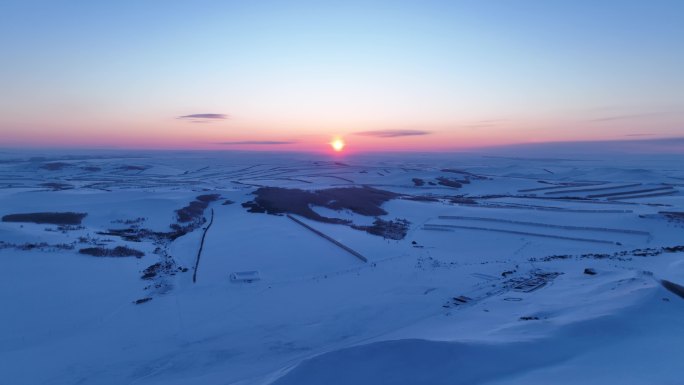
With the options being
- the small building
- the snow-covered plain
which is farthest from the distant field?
the small building

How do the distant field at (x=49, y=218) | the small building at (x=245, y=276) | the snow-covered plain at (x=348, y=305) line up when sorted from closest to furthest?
1. the snow-covered plain at (x=348, y=305)
2. the small building at (x=245, y=276)
3. the distant field at (x=49, y=218)

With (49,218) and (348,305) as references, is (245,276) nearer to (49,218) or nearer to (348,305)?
(348,305)

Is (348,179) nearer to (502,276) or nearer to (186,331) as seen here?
(502,276)

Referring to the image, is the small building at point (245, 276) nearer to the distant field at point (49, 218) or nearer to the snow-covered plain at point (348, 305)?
the snow-covered plain at point (348, 305)

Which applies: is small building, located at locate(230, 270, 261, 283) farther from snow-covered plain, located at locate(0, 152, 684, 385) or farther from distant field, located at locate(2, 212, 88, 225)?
distant field, located at locate(2, 212, 88, 225)

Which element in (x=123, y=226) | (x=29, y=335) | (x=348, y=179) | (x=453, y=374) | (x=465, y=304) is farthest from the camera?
(x=348, y=179)

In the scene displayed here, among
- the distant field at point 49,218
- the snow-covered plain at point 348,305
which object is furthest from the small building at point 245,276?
the distant field at point 49,218

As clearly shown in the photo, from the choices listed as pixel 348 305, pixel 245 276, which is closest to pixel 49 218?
pixel 245 276

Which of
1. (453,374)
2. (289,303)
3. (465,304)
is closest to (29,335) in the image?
(289,303)
